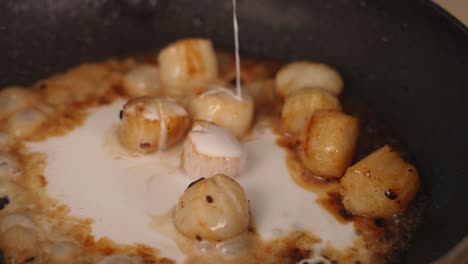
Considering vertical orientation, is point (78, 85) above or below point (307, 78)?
below

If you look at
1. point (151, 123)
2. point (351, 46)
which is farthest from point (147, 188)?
point (351, 46)

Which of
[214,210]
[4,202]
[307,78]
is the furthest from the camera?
[307,78]

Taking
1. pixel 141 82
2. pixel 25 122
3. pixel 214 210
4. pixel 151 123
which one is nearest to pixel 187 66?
pixel 141 82

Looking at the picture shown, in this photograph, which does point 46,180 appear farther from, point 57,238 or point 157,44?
point 157,44

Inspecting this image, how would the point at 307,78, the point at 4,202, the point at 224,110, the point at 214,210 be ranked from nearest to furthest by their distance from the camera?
the point at 214,210 < the point at 4,202 < the point at 224,110 < the point at 307,78

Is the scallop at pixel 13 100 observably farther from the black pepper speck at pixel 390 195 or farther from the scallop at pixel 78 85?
the black pepper speck at pixel 390 195

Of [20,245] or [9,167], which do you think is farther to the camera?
[9,167]

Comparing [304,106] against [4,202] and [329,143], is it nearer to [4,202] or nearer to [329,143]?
[329,143]

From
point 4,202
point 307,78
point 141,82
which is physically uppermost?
point 307,78
